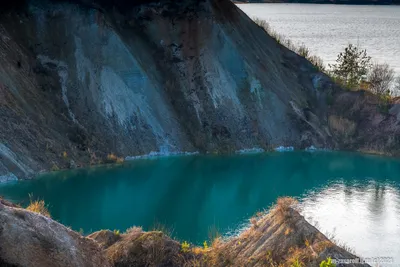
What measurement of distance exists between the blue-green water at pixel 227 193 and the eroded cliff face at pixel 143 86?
61.9 inches

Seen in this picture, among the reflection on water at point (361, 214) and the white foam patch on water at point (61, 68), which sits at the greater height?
the white foam patch on water at point (61, 68)

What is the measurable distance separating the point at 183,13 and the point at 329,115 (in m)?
11.3

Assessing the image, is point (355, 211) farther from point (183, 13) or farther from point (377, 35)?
point (377, 35)

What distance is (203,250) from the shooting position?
17266 millimetres

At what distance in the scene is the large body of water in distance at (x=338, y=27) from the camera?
74.6m

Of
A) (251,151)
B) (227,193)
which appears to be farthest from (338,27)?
(227,193)

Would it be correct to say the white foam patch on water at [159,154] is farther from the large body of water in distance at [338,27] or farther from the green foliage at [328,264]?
the large body of water in distance at [338,27]

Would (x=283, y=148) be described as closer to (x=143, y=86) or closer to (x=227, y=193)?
(x=227, y=193)

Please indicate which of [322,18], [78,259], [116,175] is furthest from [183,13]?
[322,18]

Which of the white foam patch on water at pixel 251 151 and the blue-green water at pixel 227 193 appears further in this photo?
the white foam patch on water at pixel 251 151

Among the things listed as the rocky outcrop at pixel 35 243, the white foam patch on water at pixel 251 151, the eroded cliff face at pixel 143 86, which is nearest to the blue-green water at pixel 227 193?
the white foam patch on water at pixel 251 151

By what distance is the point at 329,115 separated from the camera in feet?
144

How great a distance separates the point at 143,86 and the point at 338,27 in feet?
229

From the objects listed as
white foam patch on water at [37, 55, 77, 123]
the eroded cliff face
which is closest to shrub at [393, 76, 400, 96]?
the eroded cliff face
